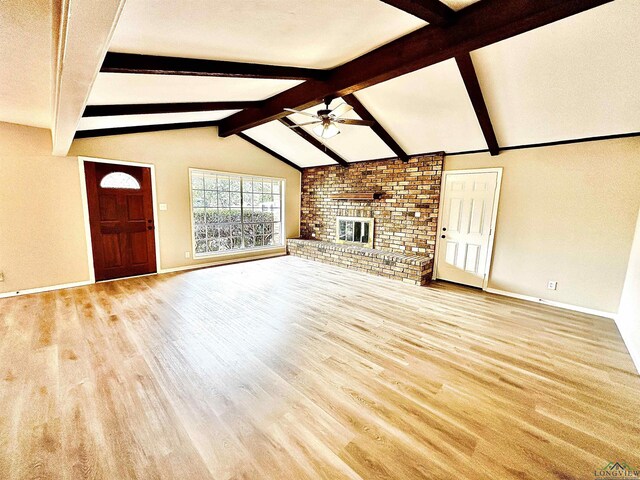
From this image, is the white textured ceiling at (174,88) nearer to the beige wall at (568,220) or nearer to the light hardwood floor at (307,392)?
the light hardwood floor at (307,392)

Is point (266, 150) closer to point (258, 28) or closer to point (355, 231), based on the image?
point (355, 231)

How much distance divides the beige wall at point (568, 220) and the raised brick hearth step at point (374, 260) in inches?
44.6

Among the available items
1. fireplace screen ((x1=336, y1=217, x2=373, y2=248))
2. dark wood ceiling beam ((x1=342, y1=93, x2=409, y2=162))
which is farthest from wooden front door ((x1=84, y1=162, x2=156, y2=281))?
fireplace screen ((x1=336, y1=217, x2=373, y2=248))

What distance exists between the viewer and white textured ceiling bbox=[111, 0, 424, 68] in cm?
174

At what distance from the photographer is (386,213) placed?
5500mm

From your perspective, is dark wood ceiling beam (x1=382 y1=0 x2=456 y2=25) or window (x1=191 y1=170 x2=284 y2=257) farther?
window (x1=191 y1=170 x2=284 y2=257)

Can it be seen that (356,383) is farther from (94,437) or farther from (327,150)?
(327,150)

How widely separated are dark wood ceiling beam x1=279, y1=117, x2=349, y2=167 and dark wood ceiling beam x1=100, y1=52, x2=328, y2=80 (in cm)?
194

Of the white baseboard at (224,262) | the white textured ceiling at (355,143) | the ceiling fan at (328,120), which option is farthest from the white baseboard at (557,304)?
the white baseboard at (224,262)

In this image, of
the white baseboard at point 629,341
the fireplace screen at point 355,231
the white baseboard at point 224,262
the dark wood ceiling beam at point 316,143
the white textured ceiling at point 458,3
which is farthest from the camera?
the fireplace screen at point 355,231

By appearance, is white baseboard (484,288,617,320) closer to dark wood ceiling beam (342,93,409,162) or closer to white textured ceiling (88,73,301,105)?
dark wood ceiling beam (342,93,409,162)

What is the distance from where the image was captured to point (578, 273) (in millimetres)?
3539

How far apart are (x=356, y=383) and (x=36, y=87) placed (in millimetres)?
3811

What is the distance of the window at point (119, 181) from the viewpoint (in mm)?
4242
